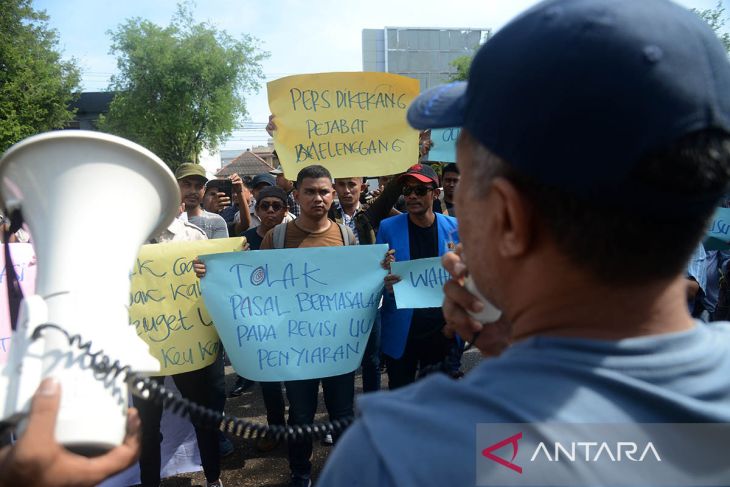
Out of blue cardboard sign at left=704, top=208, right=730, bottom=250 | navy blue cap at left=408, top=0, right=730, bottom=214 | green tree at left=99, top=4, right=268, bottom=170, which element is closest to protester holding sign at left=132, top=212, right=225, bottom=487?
navy blue cap at left=408, top=0, right=730, bottom=214

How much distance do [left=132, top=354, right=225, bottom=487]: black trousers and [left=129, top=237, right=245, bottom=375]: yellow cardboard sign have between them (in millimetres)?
98

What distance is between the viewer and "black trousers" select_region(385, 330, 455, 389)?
3.49 m

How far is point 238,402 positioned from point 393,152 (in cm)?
273

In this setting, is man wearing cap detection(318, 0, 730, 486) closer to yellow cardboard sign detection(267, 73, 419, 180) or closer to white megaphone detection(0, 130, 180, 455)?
white megaphone detection(0, 130, 180, 455)

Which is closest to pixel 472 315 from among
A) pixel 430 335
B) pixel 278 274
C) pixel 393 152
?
pixel 278 274

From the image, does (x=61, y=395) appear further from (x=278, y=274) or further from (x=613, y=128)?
(x=278, y=274)

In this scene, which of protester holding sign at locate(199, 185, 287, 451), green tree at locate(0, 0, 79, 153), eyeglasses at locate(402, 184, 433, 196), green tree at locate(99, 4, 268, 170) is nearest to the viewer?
eyeglasses at locate(402, 184, 433, 196)

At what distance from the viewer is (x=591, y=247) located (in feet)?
2.19

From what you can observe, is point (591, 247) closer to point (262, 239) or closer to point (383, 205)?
point (262, 239)

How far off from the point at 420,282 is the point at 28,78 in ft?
81.5

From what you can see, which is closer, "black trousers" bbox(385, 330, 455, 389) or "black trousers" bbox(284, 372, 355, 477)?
"black trousers" bbox(284, 372, 355, 477)

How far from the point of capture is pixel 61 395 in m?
0.93

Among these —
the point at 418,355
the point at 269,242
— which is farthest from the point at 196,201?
the point at 418,355

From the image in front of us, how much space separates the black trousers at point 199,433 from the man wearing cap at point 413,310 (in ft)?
3.67
